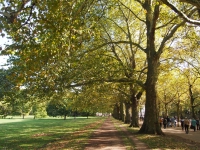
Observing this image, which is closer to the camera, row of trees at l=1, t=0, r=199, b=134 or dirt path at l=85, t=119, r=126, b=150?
row of trees at l=1, t=0, r=199, b=134

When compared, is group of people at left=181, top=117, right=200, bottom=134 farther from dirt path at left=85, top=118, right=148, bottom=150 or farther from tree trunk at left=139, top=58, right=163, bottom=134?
dirt path at left=85, top=118, right=148, bottom=150

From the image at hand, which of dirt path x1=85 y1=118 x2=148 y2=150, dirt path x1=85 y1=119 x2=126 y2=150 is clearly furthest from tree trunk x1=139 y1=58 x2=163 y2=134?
dirt path x1=85 y1=119 x2=126 y2=150

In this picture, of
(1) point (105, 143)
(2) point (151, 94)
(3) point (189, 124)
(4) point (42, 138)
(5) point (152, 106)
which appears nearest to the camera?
(1) point (105, 143)

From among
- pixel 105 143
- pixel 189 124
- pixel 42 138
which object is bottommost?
pixel 42 138

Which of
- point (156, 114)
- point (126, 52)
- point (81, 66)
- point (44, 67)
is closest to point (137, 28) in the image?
point (126, 52)

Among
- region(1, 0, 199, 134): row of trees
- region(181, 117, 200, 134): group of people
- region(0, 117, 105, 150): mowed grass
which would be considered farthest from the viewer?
region(181, 117, 200, 134): group of people

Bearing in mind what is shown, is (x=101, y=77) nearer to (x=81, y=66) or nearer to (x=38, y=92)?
(x=81, y=66)

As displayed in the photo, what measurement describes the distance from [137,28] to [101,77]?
13971 millimetres

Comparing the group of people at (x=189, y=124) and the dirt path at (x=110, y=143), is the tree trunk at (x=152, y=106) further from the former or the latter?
the group of people at (x=189, y=124)

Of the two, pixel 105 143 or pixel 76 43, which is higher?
pixel 76 43

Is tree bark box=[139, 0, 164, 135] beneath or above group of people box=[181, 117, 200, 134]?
above

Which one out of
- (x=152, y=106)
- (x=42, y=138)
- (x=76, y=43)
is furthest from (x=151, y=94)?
(x=76, y=43)

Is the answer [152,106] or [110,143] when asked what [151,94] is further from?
[110,143]

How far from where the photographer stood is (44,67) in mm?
10078
